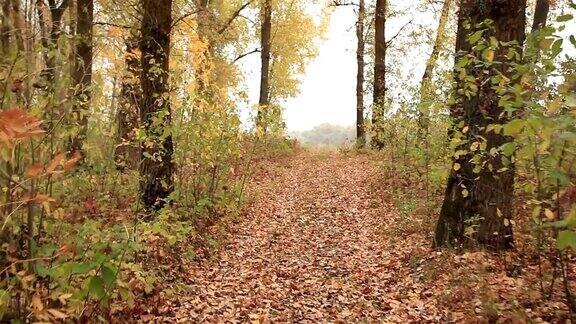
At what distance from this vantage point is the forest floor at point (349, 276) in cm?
474

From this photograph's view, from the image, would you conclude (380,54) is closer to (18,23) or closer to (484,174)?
(484,174)

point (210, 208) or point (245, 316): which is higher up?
point (210, 208)

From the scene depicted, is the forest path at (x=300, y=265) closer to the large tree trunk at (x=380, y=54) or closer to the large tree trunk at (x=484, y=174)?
the large tree trunk at (x=484, y=174)

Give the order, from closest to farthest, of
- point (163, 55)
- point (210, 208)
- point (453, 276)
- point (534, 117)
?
point (534, 117) → point (453, 276) → point (163, 55) → point (210, 208)

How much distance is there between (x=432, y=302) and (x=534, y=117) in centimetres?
300

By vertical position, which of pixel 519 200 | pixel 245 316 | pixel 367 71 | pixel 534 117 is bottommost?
pixel 245 316

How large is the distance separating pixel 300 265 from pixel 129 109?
172 inches

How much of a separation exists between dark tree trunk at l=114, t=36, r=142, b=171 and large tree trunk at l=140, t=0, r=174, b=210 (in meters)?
0.25

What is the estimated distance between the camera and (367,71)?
2077 centimetres

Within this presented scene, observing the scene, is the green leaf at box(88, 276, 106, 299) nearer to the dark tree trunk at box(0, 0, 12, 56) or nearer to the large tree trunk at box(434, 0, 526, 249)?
the dark tree trunk at box(0, 0, 12, 56)

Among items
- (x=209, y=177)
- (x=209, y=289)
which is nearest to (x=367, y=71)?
(x=209, y=177)

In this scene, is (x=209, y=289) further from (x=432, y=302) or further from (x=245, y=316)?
(x=432, y=302)

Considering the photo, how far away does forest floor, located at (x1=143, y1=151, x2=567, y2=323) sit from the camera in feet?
15.6

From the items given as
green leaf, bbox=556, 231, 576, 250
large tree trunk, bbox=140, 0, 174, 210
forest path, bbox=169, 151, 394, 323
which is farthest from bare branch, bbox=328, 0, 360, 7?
green leaf, bbox=556, 231, 576, 250
